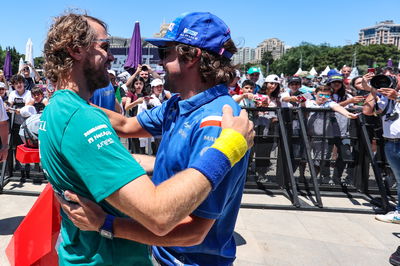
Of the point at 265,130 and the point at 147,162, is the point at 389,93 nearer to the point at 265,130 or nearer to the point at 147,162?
the point at 265,130

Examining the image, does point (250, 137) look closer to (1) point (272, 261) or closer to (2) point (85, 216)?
(2) point (85, 216)

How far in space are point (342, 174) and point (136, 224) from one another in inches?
236

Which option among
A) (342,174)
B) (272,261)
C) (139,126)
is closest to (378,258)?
(272,261)

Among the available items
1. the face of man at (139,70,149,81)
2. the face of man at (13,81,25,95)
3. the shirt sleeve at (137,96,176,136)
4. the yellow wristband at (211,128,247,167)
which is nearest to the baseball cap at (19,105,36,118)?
the face of man at (13,81,25,95)

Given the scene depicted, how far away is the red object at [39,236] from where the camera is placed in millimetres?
1686

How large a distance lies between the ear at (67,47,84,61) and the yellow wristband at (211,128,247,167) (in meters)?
0.70

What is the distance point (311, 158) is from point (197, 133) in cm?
518

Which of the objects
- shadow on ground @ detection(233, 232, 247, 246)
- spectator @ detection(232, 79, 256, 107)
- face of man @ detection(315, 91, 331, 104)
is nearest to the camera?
shadow on ground @ detection(233, 232, 247, 246)

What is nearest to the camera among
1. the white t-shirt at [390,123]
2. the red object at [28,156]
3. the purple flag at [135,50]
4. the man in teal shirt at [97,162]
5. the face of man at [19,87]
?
the man in teal shirt at [97,162]

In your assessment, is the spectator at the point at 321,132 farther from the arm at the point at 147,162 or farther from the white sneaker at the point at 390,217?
the arm at the point at 147,162

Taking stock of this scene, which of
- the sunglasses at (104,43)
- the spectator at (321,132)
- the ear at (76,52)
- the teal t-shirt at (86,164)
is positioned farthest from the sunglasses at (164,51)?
the spectator at (321,132)

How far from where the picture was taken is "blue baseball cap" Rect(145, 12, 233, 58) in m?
1.59

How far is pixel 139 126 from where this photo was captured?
88.0 inches

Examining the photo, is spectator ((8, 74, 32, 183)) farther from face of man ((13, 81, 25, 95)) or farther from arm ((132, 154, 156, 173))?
arm ((132, 154, 156, 173))
